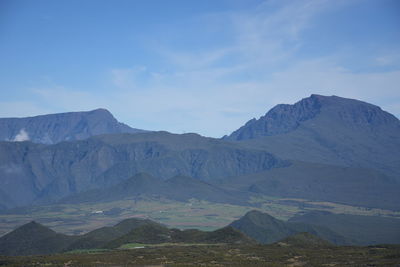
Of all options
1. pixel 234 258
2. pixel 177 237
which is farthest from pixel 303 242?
pixel 234 258

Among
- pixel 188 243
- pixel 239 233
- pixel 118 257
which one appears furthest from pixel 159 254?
pixel 239 233

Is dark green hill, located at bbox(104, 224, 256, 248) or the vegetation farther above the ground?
dark green hill, located at bbox(104, 224, 256, 248)

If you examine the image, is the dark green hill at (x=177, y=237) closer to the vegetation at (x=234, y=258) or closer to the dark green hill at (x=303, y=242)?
the dark green hill at (x=303, y=242)

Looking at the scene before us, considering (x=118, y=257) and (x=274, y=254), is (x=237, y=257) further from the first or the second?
(x=118, y=257)

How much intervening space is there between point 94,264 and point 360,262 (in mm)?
55773

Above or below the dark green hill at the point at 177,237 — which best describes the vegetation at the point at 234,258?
below

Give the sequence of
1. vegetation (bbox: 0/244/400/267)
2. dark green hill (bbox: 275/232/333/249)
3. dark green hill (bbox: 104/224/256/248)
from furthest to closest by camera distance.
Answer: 1. dark green hill (bbox: 104/224/256/248)
2. dark green hill (bbox: 275/232/333/249)
3. vegetation (bbox: 0/244/400/267)

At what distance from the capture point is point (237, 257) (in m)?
130

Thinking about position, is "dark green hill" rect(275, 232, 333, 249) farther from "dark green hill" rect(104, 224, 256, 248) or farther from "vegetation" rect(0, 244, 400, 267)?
"vegetation" rect(0, 244, 400, 267)

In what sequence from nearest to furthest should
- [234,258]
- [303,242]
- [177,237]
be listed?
[234,258] < [303,242] < [177,237]

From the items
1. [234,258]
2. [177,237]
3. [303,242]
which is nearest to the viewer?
[234,258]

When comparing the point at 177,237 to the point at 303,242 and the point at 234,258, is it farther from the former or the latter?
the point at 234,258

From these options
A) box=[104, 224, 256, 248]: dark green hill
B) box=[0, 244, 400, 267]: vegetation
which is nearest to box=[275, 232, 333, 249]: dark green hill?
box=[104, 224, 256, 248]: dark green hill

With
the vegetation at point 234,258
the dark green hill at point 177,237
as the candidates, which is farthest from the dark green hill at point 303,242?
the vegetation at point 234,258
